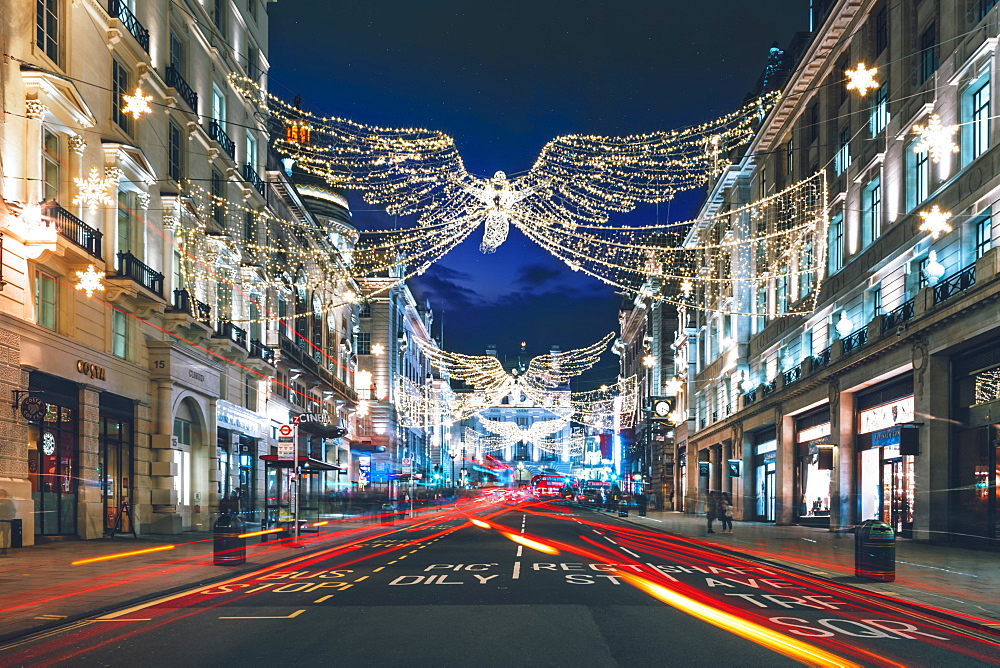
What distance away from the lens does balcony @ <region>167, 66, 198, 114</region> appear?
34250 mm

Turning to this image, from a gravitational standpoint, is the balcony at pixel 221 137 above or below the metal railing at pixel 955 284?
above

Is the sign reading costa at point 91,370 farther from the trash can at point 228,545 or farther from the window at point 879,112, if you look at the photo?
the window at point 879,112

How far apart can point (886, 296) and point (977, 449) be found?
24.6 ft

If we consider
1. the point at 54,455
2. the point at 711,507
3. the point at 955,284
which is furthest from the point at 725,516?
the point at 54,455

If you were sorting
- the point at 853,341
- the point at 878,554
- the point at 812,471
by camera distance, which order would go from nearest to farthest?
1. the point at 878,554
2. the point at 853,341
3. the point at 812,471

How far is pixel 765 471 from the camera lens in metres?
49.9

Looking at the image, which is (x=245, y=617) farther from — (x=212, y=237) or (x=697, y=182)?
(x=212, y=237)

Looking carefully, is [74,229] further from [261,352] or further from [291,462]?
[261,352]

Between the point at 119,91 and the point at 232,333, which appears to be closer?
the point at 119,91

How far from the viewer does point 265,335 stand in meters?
48.8

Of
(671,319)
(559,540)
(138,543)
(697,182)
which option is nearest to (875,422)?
(559,540)

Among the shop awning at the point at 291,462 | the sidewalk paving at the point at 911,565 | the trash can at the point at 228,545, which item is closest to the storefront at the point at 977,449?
the sidewalk paving at the point at 911,565

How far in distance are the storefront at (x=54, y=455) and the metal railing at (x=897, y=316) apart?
23165mm

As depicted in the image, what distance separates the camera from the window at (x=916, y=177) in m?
29.0
